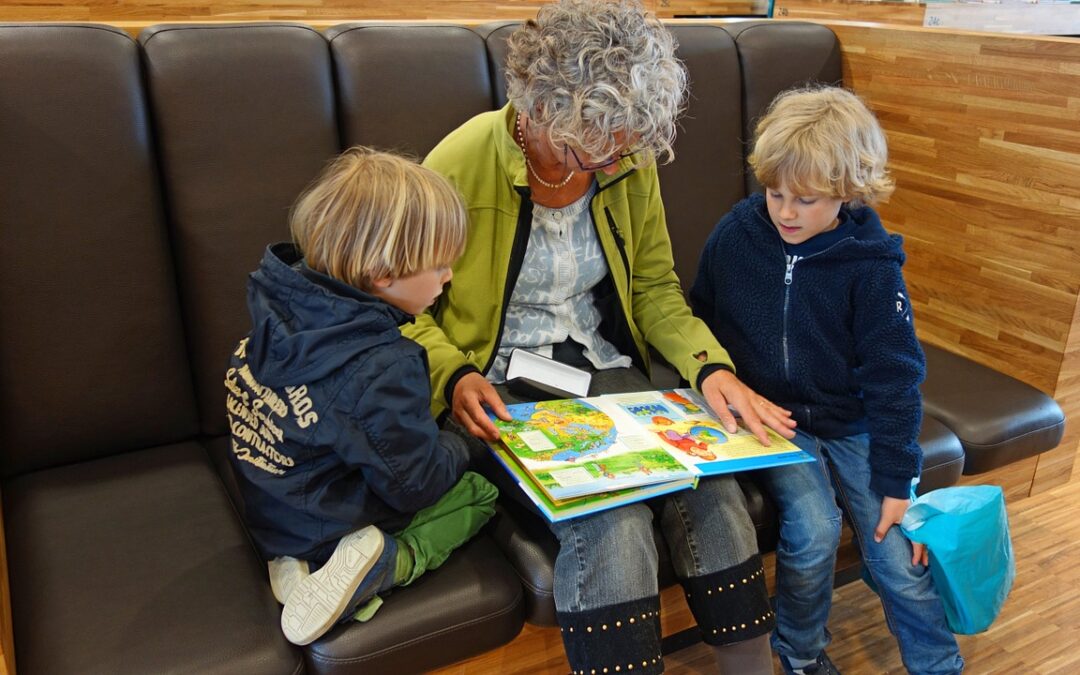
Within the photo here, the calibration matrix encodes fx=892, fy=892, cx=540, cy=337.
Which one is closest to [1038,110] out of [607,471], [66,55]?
[607,471]

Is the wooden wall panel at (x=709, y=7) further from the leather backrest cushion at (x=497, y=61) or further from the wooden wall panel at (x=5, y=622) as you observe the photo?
the wooden wall panel at (x=5, y=622)

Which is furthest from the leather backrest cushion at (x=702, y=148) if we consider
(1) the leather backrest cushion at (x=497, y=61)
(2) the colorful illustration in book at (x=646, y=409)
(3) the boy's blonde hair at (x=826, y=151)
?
(2) the colorful illustration in book at (x=646, y=409)

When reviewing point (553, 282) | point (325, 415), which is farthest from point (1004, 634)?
point (325, 415)

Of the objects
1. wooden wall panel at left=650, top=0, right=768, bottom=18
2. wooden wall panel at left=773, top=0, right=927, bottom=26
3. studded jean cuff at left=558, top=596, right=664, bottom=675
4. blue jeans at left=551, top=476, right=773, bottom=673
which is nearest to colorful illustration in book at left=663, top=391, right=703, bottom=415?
blue jeans at left=551, top=476, right=773, bottom=673

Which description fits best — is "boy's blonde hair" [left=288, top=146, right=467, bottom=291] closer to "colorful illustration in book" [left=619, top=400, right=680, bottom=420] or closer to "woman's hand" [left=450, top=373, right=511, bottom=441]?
"woman's hand" [left=450, top=373, right=511, bottom=441]

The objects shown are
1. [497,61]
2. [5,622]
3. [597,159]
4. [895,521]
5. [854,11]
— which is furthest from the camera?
[854,11]

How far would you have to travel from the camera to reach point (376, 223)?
123 cm

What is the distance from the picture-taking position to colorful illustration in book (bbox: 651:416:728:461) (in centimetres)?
141

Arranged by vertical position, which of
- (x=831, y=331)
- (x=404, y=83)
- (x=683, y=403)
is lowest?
(x=683, y=403)

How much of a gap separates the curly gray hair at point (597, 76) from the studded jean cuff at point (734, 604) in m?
0.69

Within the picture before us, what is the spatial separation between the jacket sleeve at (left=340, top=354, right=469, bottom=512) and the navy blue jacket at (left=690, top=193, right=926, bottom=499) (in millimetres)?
684

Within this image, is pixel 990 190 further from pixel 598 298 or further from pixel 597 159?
pixel 597 159

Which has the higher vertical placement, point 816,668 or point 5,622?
point 5,622

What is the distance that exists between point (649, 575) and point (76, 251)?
1.09 m
